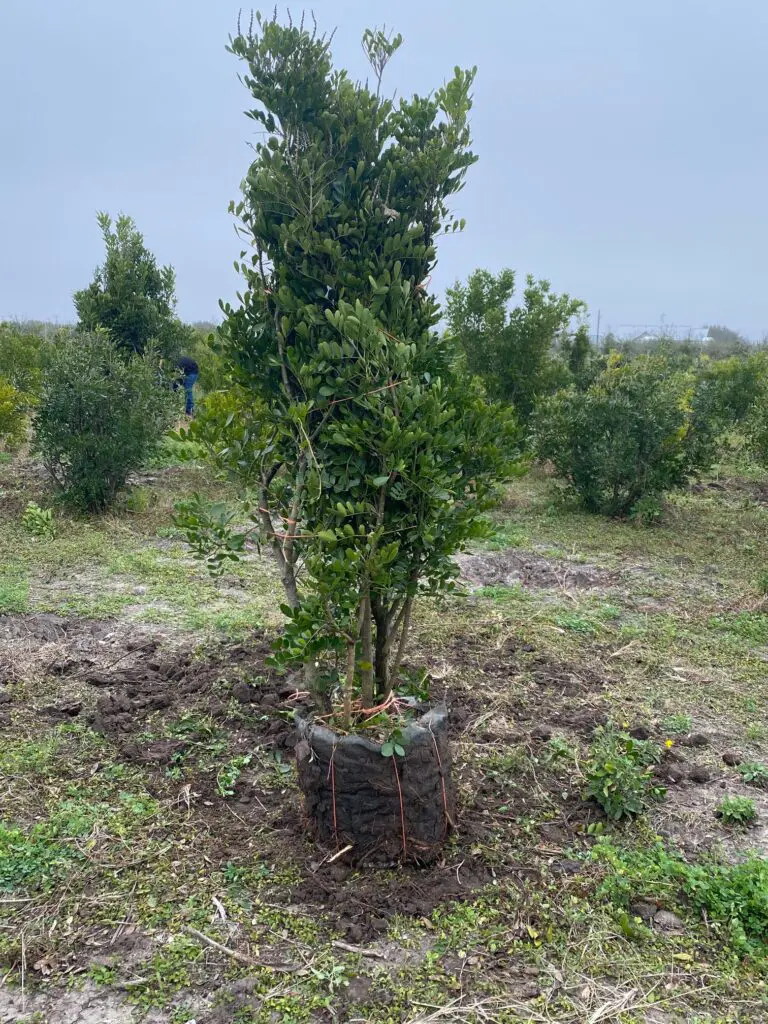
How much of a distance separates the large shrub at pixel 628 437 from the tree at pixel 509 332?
146cm

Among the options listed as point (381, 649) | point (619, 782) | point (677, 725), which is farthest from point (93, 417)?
point (619, 782)

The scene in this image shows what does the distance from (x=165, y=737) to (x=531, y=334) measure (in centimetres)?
890

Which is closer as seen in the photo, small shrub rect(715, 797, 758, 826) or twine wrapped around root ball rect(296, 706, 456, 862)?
twine wrapped around root ball rect(296, 706, 456, 862)

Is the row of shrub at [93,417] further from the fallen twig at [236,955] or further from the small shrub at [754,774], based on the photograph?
the small shrub at [754,774]

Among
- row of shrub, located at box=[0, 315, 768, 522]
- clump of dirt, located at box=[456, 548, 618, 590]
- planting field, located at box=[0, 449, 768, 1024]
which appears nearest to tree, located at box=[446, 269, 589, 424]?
row of shrub, located at box=[0, 315, 768, 522]

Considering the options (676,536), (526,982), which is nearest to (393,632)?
(526,982)

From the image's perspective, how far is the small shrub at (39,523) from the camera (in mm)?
7980

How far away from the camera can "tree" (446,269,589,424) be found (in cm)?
1134

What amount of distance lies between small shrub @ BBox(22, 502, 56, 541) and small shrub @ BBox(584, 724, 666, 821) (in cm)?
621

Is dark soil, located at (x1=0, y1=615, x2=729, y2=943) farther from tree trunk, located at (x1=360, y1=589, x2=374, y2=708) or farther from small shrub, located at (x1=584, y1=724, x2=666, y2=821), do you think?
tree trunk, located at (x1=360, y1=589, x2=374, y2=708)

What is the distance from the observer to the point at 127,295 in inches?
439

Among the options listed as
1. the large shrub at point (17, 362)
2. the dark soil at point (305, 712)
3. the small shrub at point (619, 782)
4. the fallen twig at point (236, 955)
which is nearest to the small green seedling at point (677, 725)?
the dark soil at point (305, 712)

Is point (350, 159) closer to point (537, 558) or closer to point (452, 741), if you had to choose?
point (452, 741)

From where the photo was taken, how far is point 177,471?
39.6 ft
